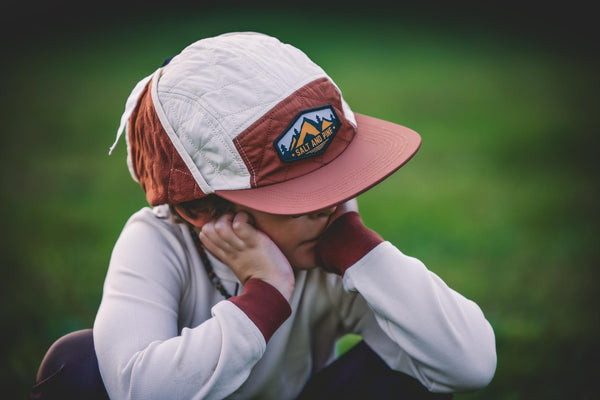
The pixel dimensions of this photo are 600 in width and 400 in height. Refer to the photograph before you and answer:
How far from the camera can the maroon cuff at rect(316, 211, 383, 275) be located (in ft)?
4.77

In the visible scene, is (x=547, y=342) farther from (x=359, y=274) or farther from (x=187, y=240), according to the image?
(x=187, y=240)

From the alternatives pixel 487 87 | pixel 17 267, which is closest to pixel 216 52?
pixel 17 267

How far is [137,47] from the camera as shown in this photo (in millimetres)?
8102

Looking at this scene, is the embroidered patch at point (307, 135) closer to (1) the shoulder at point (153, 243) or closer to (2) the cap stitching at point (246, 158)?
(2) the cap stitching at point (246, 158)

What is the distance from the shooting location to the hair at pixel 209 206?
4.91 ft

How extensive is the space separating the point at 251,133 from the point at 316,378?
948 millimetres

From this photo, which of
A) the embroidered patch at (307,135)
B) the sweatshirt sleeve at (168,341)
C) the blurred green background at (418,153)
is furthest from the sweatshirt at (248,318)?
the blurred green background at (418,153)

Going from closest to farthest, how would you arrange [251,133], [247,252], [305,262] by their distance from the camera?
[251,133] < [247,252] < [305,262]

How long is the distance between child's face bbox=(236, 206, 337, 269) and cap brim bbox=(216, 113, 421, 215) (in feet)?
0.37

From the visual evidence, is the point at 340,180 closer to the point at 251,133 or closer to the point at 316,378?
the point at 251,133

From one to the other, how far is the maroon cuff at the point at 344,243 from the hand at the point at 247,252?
4.7 inches

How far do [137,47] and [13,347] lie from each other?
6.50m

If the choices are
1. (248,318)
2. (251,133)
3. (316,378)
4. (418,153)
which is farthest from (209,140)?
(418,153)

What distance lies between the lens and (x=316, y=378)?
1.82m
